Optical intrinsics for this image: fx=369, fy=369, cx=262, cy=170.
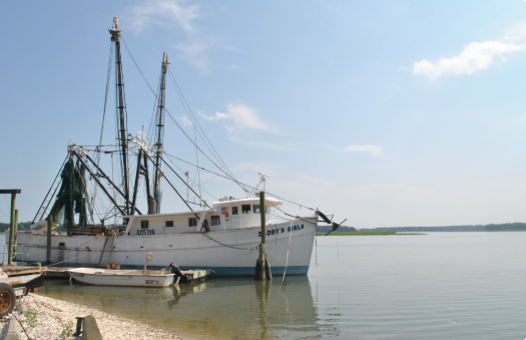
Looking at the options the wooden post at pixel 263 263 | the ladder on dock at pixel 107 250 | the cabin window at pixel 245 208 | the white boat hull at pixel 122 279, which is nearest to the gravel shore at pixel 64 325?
the white boat hull at pixel 122 279

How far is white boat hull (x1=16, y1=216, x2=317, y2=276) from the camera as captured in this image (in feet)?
68.1

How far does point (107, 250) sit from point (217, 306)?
44.2 ft

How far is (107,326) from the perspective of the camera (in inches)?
397

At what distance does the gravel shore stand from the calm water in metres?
0.82

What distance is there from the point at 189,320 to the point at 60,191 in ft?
68.3

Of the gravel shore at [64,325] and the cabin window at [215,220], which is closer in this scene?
the gravel shore at [64,325]

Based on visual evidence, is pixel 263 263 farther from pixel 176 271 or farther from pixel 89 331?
pixel 89 331

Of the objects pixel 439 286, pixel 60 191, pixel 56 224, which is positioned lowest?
pixel 439 286

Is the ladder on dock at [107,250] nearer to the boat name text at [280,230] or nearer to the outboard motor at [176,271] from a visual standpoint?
the outboard motor at [176,271]

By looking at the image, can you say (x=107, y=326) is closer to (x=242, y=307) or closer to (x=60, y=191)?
(x=242, y=307)

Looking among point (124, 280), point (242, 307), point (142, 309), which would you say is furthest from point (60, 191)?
point (242, 307)

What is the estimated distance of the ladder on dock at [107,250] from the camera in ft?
79.5

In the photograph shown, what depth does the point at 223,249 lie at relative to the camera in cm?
2130

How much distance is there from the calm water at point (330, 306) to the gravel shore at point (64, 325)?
816mm
